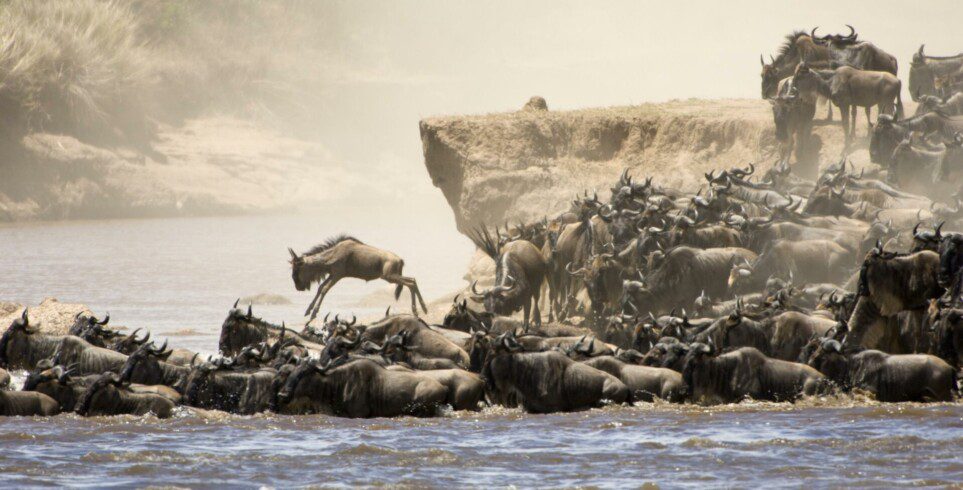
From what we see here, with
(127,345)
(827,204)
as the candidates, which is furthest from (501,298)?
(127,345)

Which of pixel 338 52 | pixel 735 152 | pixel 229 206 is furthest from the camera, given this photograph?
pixel 338 52

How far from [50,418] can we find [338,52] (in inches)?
3306

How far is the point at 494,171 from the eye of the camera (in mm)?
23219

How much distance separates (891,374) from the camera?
12023mm

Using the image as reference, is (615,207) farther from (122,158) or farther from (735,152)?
(122,158)

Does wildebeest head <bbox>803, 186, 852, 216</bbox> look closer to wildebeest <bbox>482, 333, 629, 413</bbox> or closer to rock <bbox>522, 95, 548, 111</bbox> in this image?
wildebeest <bbox>482, 333, 629, 413</bbox>

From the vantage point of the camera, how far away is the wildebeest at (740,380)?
40.2 ft

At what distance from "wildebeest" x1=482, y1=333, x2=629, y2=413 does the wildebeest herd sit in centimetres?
1

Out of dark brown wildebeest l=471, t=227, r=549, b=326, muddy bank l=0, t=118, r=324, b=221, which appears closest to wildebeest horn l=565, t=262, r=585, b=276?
dark brown wildebeest l=471, t=227, r=549, b=326

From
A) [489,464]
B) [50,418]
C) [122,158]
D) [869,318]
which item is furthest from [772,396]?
[122,158]

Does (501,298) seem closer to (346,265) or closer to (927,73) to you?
(346,265)

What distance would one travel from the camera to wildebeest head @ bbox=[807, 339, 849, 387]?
12289 mm

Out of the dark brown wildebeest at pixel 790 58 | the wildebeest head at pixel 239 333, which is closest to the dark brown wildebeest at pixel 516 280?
the wildebeest head at pixel 239 333

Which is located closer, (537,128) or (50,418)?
Result: (50,418)
